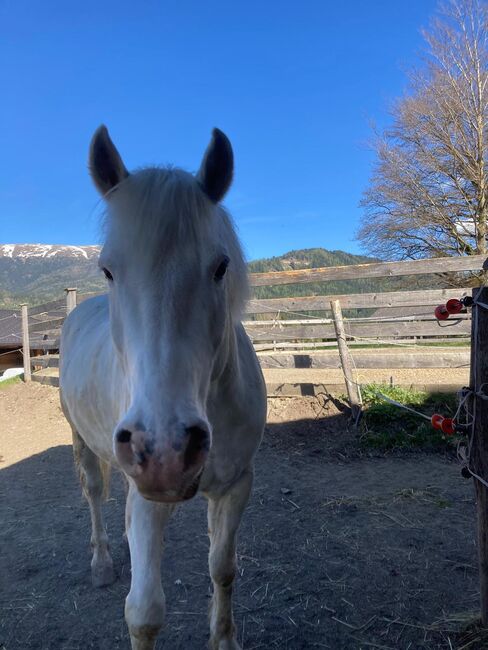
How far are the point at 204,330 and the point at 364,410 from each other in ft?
16.5

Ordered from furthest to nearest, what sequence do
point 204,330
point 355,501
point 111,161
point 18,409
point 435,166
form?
point 435,166 → point 18,409 → point 355,501 → point 111,161 → point 204,330

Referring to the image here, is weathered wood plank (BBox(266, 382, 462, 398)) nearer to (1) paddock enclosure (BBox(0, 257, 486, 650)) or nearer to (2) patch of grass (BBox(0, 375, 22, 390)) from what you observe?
(1) paddock enclosure (BBox(0, 257, 486, 650))

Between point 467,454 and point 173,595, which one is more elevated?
point 467,454

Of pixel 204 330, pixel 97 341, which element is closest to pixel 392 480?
pixel 97 341

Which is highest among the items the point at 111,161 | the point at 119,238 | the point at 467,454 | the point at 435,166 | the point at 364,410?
the point at 435,166

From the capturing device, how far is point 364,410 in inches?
233

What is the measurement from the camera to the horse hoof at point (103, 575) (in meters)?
2.90

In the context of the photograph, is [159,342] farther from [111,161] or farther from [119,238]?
[111,161]

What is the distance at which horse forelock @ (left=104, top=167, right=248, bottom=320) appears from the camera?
1343 mm

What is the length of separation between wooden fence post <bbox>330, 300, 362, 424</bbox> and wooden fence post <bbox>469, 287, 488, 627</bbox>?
3.73 meters

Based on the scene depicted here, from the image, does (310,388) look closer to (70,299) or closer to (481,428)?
(481,428)

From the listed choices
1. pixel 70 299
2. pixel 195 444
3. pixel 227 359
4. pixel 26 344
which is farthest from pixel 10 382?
pixel 195 444

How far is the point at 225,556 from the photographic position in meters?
2.22

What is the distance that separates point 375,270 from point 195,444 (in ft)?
18.9
